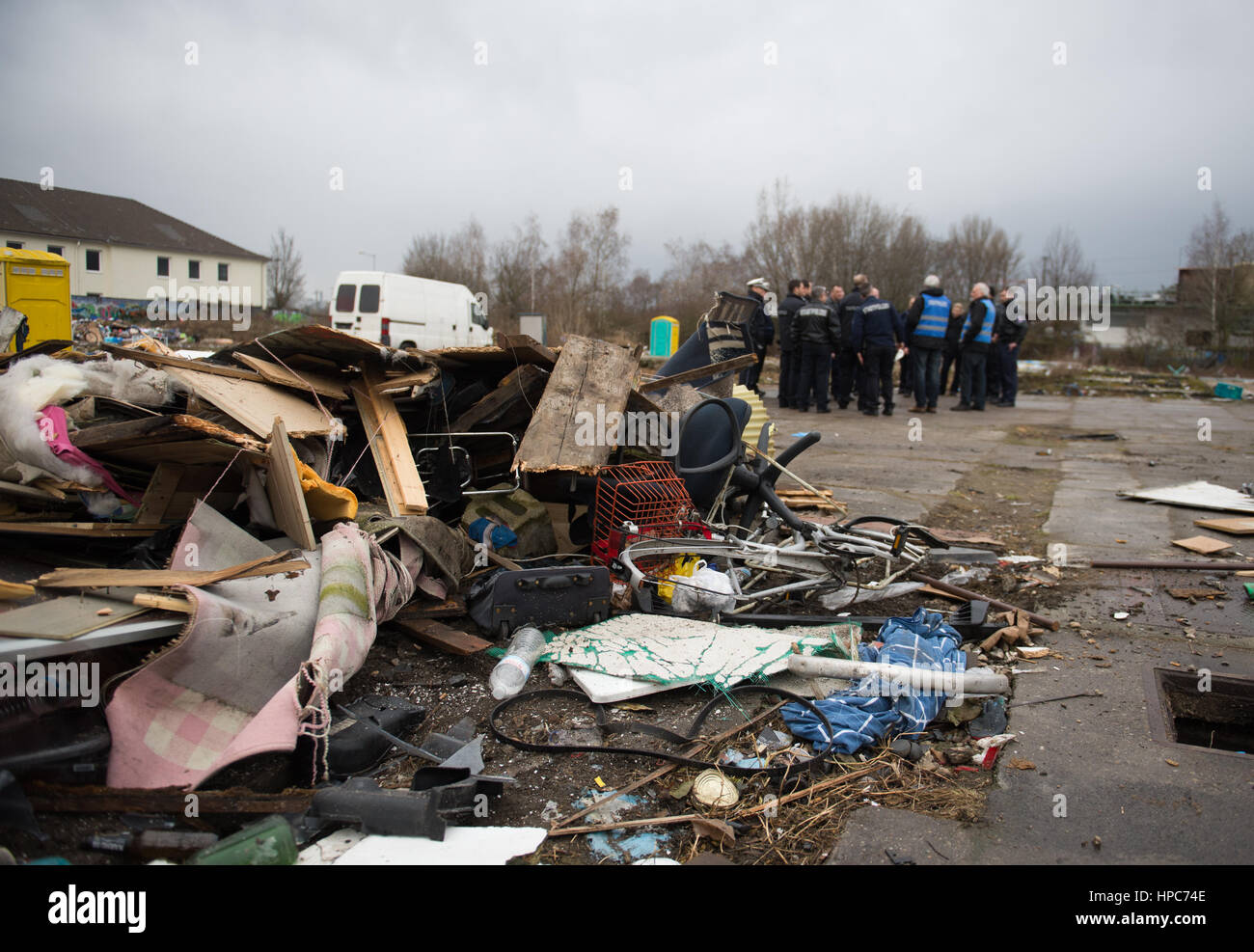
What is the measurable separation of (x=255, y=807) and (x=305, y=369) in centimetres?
312

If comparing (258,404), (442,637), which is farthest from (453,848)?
(258,404)

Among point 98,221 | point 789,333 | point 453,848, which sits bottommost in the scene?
point 453,848

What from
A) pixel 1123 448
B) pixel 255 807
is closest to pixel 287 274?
pixel 1123 448

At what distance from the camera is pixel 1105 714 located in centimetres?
304

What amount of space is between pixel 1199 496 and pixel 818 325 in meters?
6.44

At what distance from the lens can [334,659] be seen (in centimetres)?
287

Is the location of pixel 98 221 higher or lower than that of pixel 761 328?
higher

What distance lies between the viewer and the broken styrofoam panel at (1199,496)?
6.24 metres

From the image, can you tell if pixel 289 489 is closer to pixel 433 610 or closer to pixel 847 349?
pixel 433 610

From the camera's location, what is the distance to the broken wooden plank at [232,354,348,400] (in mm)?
4355

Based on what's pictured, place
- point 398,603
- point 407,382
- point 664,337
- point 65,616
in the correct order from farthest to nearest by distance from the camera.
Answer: point 664,337
point 407,382
point 398,603
point 65,616

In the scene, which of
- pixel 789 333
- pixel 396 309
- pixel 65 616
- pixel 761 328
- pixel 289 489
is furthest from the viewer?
pixel 396 309

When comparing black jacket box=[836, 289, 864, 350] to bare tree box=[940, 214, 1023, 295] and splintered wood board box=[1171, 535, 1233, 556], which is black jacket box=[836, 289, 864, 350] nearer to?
splintered wood board box=[1171, 535, 1233, 556]

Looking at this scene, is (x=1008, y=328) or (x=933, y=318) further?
(x=1008, y=328)
